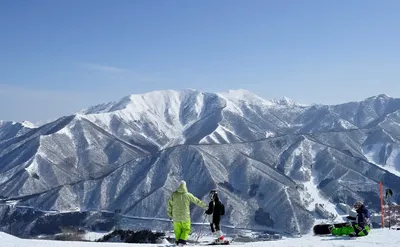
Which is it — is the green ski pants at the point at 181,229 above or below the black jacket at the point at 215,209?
below

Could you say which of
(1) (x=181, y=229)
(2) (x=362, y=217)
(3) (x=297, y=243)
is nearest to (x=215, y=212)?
(1) (x=181, y=229)

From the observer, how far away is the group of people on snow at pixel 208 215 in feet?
58.7

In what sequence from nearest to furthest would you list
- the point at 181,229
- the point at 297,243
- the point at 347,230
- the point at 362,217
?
the point at 297,243, the point at 181,229, the point at 362,217, the point at 347,230

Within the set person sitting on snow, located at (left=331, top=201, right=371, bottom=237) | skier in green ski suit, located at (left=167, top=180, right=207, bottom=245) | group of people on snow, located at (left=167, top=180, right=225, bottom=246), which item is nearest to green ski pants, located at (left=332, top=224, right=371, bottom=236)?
person sitting on snow, located at (left=331, top=201, right=371, bottom=237)

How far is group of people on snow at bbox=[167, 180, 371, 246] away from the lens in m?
17.9

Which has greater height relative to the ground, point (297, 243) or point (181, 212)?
point (181, 212)

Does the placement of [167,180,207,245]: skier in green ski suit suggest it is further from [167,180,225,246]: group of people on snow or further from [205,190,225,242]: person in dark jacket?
[205,190,225,242]: person in dark jacket

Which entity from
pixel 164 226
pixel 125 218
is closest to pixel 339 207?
pixel 164 226

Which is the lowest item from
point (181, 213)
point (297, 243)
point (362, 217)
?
point (297, 243)

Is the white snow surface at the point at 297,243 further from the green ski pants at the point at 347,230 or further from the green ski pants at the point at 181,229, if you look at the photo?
the green ski pants at the point at 347,230

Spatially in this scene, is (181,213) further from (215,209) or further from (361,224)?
(361,224)

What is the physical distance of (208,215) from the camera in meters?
20.1

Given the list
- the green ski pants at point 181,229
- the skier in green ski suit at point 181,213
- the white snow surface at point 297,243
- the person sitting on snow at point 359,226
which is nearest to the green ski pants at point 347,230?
the person sitting on snow at point 359,226

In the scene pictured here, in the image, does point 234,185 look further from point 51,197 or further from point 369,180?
point 51,197
